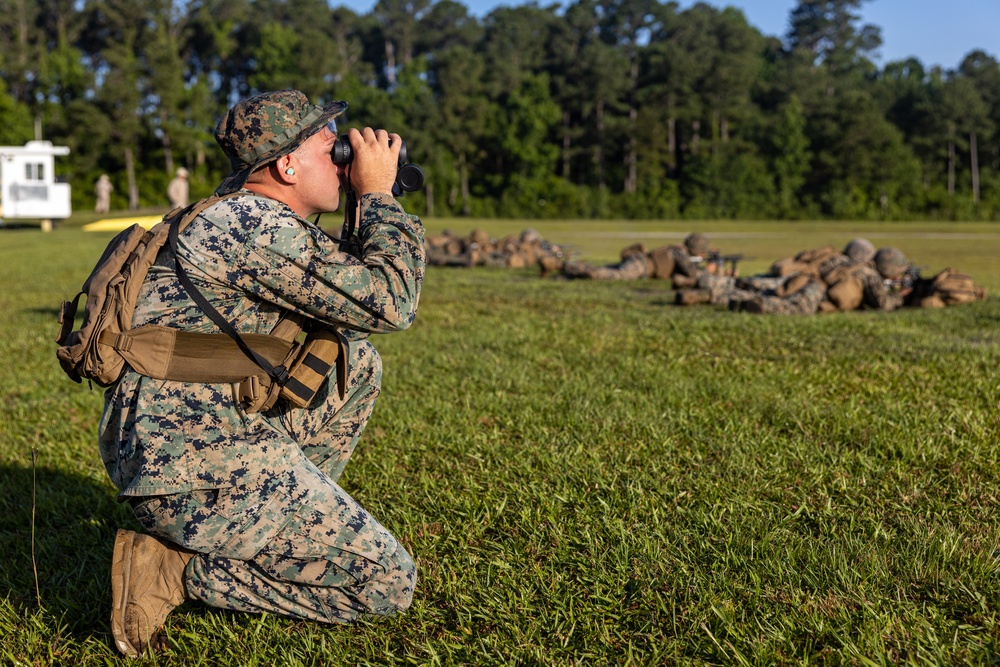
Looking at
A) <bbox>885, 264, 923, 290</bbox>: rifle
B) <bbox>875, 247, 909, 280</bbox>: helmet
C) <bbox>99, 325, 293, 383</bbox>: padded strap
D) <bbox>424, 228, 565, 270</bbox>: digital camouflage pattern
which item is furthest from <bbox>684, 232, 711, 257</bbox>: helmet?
<bbox>99, 325, 293, 383</bbox>: padded strap

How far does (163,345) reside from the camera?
8.52ft

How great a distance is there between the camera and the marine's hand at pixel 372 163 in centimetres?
282

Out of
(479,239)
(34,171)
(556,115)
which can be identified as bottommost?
(479,239)

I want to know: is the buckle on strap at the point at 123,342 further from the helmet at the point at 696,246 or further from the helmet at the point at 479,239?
the helmet at the point at 479,239

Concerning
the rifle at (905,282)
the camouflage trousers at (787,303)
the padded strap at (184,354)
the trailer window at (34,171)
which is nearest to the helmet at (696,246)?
the rifle at (905,282)

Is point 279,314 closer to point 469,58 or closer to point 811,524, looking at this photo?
point 811,524

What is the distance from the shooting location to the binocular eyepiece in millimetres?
2809

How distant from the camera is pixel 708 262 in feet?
49.1

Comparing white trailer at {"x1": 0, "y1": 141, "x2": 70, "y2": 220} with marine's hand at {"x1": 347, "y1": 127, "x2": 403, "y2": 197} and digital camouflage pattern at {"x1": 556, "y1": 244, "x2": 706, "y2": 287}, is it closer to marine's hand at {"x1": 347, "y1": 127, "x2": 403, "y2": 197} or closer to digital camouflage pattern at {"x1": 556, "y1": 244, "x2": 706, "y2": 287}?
digital camouflage pattern at {"x1": 556, "y1": 244, "x2": 706, "y2": 287}

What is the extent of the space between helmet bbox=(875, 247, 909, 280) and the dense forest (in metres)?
48.8

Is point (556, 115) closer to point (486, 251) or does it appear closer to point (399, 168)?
point (486, 251)

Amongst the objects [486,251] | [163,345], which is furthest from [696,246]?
[163,345]

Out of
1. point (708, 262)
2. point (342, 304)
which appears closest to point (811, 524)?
point (342, 304)

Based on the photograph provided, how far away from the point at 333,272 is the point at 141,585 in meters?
1.07
